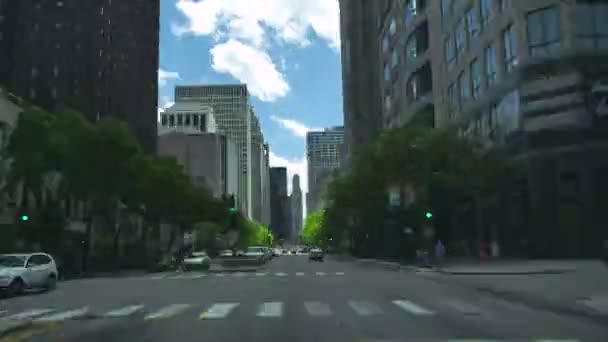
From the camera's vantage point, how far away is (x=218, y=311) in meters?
15.9

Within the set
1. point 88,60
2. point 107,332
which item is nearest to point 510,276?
point 107,332

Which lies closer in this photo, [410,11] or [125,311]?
[125,311]

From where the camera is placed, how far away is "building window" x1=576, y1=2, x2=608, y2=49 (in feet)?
134

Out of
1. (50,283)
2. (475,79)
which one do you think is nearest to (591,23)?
(475,79)

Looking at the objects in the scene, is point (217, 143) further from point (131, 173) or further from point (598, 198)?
point (598, 198)

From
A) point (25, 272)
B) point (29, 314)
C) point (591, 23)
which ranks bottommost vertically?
point (29, 314)

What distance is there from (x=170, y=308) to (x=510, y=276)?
18.0m

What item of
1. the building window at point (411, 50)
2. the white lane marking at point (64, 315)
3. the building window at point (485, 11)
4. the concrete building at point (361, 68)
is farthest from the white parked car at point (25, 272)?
the concrete building at point (361, 68)

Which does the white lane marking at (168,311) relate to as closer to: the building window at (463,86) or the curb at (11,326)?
the curb at (11,326)

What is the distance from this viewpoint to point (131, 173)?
4609 centimetres

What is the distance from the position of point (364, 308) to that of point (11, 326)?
8.24m

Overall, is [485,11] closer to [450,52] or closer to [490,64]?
[490,64]

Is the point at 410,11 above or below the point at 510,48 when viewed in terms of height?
above

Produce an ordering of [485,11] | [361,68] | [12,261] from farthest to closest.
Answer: [361,68] → [485,11] → [12,261]
